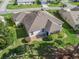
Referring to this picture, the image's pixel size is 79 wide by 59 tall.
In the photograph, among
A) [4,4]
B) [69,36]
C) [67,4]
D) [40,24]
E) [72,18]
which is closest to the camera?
[69,36]

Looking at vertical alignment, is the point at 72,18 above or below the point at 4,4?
below

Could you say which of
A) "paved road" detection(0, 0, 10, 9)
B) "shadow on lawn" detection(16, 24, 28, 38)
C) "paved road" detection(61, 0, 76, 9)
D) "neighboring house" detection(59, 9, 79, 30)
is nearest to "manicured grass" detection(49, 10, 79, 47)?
"neighboring house" detection(59, 9, 79, 30)

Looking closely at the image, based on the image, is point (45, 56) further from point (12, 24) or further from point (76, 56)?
point (12, 24)

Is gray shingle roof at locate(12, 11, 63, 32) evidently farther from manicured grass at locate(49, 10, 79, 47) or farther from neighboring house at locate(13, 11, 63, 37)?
manicured grass at locate(49, 10, 79, 47)

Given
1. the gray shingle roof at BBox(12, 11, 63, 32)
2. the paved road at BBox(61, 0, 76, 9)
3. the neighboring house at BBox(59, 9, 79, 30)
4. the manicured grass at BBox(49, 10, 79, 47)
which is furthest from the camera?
the paved road at BBox(61, 0, 76, 9)

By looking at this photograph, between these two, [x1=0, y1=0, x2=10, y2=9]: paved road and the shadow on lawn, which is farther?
[x1=0, y1=0, x2=10, y2=9]: paved road

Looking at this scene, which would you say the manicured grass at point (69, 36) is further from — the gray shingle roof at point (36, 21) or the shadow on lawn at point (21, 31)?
the shadow on lawn at point (21, 31)

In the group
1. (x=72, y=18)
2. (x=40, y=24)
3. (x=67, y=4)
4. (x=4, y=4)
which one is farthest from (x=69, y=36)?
(x=4, y=4)

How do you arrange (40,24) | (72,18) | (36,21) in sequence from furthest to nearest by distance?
(72,18) < (36,21) < (40,24)

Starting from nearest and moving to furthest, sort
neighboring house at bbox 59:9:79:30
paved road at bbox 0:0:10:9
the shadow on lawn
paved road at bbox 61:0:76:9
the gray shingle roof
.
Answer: the gray shingle roof, the shadow on lawn, neighboring house at bbox 59:9:79:30, paved road at bbox 0:0:10:9, paved road at bbox 61:0:76:9

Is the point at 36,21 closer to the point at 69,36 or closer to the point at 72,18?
the point at 69,36

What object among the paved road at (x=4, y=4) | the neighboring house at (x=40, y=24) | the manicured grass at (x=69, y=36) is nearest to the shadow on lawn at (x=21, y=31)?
the neighboring house at (x=40, y=24)
